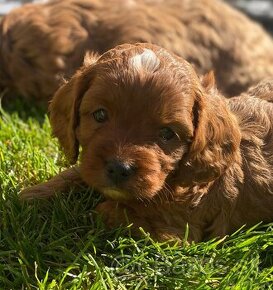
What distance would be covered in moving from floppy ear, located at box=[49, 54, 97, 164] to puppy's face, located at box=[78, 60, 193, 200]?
0.66 feet

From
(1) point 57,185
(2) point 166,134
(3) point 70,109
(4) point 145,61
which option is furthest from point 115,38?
(2) point 166,134

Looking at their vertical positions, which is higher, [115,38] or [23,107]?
[115,38]

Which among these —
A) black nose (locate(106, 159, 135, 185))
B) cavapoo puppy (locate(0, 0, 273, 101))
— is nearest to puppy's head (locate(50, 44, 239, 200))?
black nose (locate(106, 159, 135, 185))

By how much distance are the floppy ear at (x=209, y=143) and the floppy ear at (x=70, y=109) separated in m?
0.58

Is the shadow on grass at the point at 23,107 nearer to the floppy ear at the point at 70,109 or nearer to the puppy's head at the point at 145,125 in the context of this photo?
the floppy ear at the point at 70,109

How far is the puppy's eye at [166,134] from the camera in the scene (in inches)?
129

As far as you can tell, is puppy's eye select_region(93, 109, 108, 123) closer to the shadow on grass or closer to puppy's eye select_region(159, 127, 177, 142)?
puppy's eye select_region(159, 127, 177, 142)

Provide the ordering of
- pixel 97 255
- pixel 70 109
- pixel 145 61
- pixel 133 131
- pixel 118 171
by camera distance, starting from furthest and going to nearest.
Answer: pixel 70 109 → pixel 97 255 → pixel 145 61 → pixel 133 131 → pixel 118 171

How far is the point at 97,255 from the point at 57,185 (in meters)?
0.61

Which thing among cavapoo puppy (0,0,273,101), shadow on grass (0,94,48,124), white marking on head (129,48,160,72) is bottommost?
shadow on grass (0,94,48,124)

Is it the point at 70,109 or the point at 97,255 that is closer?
the point at 97,255

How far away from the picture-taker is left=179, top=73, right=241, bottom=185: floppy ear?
3389mm

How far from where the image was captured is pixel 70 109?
3.58m

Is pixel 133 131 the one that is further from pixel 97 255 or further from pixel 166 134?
pixel 97 255
